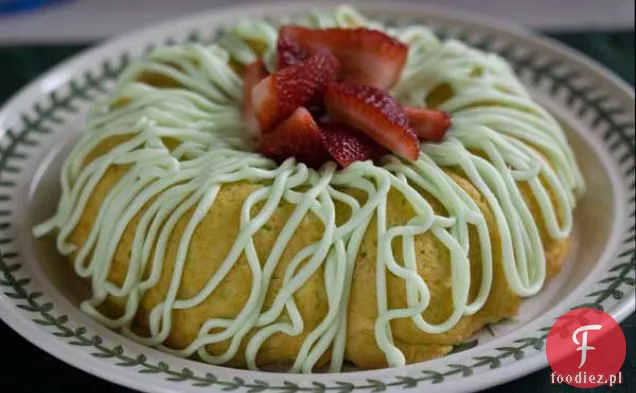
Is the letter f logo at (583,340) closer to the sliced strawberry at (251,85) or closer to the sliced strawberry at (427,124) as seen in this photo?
the sliced strawberry at (427,124)

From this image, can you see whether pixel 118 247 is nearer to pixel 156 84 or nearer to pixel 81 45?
pixel 156 84

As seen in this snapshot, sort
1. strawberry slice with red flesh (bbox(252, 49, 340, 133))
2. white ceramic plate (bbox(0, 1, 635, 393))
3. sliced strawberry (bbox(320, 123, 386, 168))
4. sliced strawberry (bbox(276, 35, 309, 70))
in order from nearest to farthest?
white ceramic plate (bbox(0, 1, 635, 393))
sliced strawberry (bbox(320, 123, 386, 168))
strawberry slice with red flesh (bbox(252, 49, 340, 133))
sliced strawberry (bbox(276, 35, 309, 70))

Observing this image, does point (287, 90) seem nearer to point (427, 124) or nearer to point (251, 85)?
point (251, 85)

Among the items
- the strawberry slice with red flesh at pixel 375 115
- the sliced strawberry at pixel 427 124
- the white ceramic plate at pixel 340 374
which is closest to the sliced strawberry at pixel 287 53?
the strawberry slice with red flesh at pixel 375 115

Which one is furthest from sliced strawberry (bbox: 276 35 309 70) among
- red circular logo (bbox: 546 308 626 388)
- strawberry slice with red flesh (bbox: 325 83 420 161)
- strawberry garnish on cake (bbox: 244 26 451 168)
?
red circular logo (bbox: 546 308 626 388)

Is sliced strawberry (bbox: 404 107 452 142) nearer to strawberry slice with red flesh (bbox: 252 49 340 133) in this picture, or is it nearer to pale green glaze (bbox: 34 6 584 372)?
pale green glaze (bbox: 34 6 584 372)

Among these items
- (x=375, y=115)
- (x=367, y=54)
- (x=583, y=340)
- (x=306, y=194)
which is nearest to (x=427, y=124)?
(x=375, y=115)
